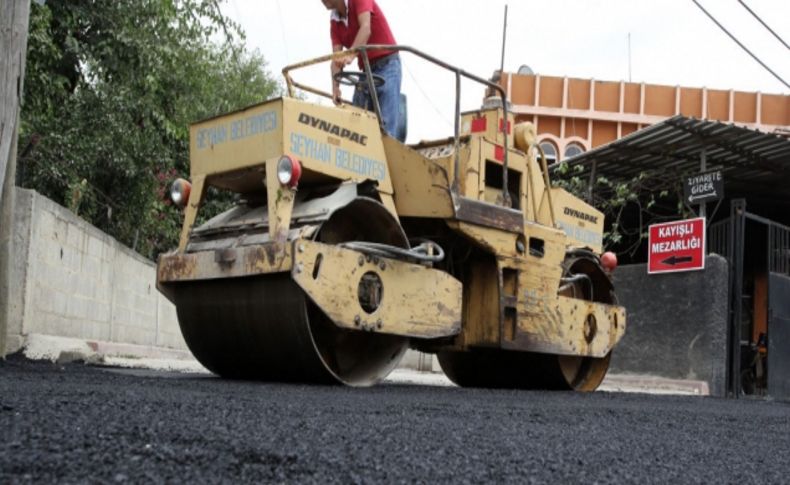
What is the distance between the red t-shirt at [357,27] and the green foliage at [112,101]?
393 cm

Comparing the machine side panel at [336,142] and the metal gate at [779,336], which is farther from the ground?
the machine side panel at [336,142]

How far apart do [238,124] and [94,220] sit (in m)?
8.37

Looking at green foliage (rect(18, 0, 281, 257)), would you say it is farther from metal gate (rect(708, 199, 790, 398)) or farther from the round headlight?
metal gate (rect(708, 199, 790, 398))

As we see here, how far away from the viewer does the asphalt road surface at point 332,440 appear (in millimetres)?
2201

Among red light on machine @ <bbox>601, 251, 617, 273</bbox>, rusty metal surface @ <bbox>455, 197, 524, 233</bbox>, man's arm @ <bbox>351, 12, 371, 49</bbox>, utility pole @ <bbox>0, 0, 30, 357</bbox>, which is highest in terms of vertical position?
man's arm @ <bbox>351, 12, 371, 49</bbox>

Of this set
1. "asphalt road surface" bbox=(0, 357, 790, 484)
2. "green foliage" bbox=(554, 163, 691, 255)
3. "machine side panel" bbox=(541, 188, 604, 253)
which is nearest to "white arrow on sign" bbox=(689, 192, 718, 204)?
"green foliage" bbox=(554, 163, 691, 255)

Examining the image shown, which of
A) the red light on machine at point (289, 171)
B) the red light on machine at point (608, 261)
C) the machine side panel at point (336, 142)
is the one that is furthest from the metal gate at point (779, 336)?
the red light on machine at point (289, 171)

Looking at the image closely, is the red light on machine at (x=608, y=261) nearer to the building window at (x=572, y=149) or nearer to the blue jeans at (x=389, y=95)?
the blue jeans at (x=389, y=95)

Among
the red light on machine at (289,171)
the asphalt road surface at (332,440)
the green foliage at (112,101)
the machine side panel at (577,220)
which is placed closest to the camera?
the asphalt road surface at (332,440)

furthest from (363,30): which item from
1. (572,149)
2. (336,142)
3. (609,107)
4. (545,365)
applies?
(609,107)

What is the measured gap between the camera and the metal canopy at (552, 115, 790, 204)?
10.7 meters

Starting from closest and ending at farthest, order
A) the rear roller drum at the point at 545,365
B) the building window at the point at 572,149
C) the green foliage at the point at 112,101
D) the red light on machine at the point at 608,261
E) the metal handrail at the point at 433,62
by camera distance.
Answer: the metal handrail at the point at 433,62 → the rear roller drum at the point at 545,365 → the red light on machine at the point at 608,261 → the green foliage at the point at 112,101 → the building window at the point at 572,149

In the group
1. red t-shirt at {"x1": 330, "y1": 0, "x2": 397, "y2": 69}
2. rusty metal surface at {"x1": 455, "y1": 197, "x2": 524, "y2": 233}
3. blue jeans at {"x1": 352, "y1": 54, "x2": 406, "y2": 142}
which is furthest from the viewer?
red t-shirt at {"x1": 330, "y1": 0, "x2": 397, "y2": 69}

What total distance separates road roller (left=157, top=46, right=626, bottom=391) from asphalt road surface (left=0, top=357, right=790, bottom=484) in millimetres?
608
